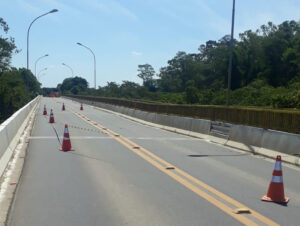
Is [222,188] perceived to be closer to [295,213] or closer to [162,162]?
[295,213]

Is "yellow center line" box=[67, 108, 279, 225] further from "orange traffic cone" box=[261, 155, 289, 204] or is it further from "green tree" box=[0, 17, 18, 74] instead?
"green tree" box=[0, 17, 18, 74]

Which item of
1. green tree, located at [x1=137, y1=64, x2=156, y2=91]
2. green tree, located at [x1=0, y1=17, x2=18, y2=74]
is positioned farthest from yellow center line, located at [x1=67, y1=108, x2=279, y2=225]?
green tree, located at [x1=137, y1=64, x2=156, y2=91]

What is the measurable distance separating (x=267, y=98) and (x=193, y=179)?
144 ft

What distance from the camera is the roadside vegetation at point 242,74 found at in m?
58.2

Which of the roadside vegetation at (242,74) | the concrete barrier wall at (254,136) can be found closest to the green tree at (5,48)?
the roadside vegetation at (242,74)

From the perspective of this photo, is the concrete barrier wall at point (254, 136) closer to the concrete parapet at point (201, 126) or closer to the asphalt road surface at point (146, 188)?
the concrete parapet at point (201, 126)

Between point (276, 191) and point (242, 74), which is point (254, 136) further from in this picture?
point (242, 74)

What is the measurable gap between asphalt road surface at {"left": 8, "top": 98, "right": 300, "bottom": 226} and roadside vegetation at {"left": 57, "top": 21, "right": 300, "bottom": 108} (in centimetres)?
1912

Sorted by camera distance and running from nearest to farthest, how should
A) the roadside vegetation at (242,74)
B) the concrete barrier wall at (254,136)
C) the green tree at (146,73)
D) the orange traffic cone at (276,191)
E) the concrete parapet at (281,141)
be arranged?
the orange traffic cone at (276,191) < the concrete parapet at (281,141) < the concrete barrier wall at (254,136) < the roadside vegetation at (242,74) < the green tree at (146,73)

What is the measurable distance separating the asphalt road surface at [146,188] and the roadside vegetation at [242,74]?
19123 mm

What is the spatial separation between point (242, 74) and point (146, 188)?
8720cm

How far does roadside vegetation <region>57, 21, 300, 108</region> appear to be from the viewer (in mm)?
58247

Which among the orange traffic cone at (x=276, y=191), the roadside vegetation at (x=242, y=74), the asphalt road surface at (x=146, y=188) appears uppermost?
the roadside vegetation at (x=242, y=74)

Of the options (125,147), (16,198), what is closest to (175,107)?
(125,147)
